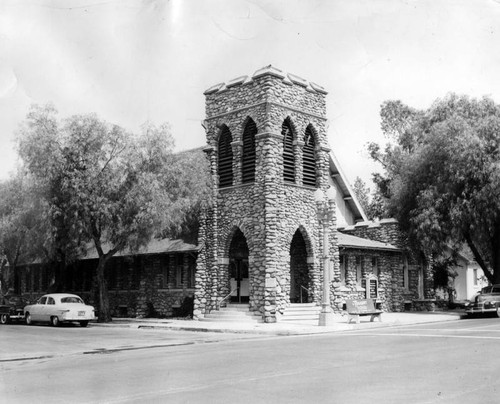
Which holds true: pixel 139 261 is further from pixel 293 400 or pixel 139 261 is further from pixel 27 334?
pixel 293 400

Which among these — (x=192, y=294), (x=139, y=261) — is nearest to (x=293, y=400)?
(x=192, y=294)

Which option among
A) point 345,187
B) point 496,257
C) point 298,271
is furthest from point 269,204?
point 496,257

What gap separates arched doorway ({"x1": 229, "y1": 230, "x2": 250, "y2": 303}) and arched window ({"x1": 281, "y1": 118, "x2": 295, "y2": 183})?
4165mm

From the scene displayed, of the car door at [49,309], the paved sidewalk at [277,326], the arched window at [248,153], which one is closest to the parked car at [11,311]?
the car door at [49,309]

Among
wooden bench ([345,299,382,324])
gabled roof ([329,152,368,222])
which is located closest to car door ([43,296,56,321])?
wooden bench ([345,299,382,324])

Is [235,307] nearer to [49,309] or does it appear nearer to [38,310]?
[49,309]

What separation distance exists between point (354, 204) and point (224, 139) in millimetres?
11685

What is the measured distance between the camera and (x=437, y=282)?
41094 millimetres

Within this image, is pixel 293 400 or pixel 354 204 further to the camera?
pixel 354 204

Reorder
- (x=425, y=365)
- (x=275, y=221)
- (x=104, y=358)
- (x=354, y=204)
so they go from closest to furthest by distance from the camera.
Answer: (x=425, y=365)
(x=104, y=358)
(x=275, y=221)
(x=354, y=204)

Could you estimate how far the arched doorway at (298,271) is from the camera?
3128 cm

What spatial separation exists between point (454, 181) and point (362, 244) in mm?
6213

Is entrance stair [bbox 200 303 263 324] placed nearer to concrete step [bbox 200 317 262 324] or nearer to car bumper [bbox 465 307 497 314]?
concrete step [bbox 200 317 262 324]

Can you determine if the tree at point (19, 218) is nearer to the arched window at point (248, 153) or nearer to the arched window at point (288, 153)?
the arched window at point (248, 153)
